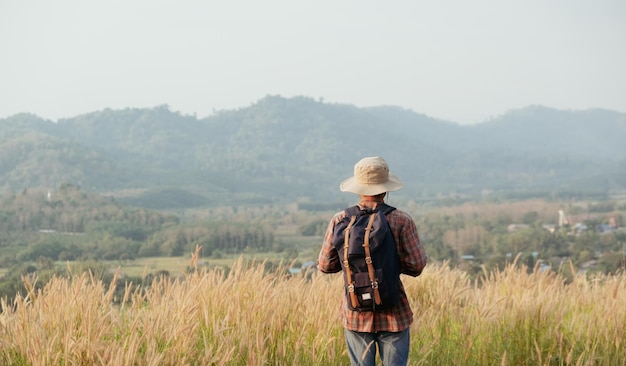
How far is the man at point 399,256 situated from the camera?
4.35 metres

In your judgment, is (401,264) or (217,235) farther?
(217,235)

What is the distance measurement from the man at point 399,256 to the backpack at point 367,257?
62mm

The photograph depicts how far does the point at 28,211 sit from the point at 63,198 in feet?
31.1

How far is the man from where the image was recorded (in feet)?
14.3

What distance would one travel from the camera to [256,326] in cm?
557

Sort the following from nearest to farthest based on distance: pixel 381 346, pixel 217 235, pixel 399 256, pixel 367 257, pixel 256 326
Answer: pixel 367 257 < pixel 399 256 < pixel 381 346 < pixel 256 326 < pixel 217 235

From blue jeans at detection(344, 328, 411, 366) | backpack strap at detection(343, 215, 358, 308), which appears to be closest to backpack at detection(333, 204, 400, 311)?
backpack strap at detection(343, 215, 358, 308)

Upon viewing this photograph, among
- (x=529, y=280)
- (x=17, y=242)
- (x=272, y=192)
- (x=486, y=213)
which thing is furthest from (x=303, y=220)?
(x=529, y=280)

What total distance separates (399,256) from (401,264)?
6 cm

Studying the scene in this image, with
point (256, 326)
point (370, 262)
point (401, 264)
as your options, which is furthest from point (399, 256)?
point (256, 326)

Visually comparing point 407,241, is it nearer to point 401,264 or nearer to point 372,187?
point 401,264

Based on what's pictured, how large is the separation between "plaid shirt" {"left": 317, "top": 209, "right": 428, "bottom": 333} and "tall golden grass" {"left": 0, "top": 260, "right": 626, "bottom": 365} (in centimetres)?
57

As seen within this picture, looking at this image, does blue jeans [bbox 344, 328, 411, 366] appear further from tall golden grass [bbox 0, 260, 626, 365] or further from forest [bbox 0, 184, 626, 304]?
forest [bbox 0, 184, 626, 304]

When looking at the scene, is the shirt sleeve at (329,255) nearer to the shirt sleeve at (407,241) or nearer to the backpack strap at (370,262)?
the backpack strap at (370,262)
